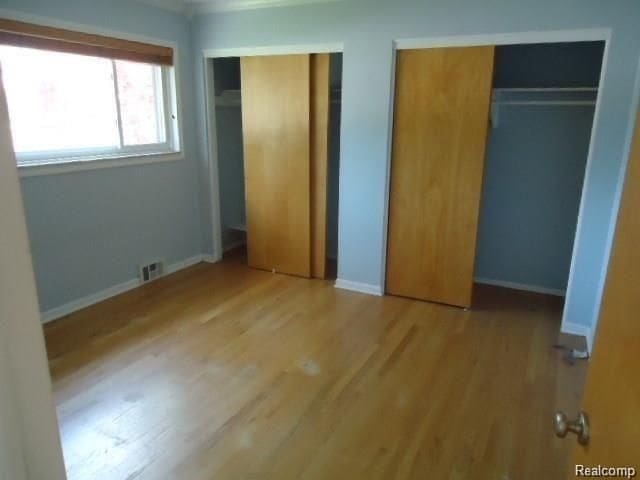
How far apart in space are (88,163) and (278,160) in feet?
4.88

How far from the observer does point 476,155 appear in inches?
127

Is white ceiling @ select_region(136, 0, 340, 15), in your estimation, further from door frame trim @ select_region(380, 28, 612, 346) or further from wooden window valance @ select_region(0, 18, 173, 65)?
door frame trim @ select_region(380, 28, 612, 346)

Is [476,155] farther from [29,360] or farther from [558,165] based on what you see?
[29,360]

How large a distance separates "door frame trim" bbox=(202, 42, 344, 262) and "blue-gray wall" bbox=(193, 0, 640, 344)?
0.14ft

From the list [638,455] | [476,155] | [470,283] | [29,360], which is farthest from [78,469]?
[476,155]

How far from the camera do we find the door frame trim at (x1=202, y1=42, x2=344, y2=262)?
3586 mm

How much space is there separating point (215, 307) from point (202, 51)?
7.41ft

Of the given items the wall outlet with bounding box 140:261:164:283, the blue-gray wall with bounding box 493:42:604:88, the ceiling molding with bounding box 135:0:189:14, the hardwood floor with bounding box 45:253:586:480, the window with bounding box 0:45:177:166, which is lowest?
the hardwood floor with bounding box 45:253:586:480

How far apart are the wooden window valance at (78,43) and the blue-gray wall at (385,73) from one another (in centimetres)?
48

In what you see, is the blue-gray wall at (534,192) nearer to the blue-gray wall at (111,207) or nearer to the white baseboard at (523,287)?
the white baseboard at (523,287)

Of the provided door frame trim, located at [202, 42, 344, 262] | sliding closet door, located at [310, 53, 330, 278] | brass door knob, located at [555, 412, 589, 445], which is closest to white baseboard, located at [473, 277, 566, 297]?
sliding closet door, located at [310, 53, 330, 278]

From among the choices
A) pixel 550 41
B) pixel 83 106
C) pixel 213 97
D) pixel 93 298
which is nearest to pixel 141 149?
pixel 83 106

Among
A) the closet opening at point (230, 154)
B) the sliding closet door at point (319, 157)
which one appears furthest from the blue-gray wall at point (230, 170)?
the sliding closet door at point (319, 157)

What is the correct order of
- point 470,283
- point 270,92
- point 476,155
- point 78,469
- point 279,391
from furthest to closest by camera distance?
point 270,92, point 470,283, point 476,155, point 279,391, point 78,469
